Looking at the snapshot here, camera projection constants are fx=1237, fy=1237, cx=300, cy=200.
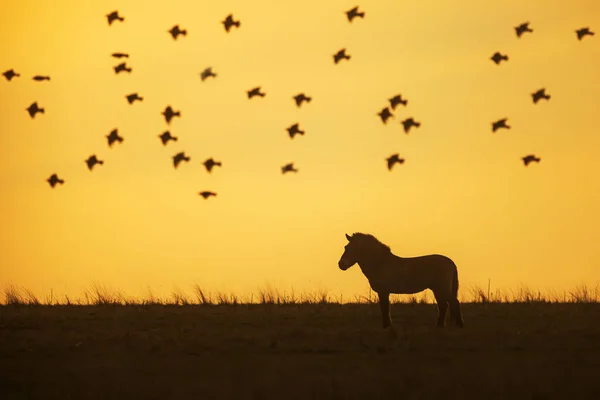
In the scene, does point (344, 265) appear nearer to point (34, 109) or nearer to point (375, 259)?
point (375, 259)

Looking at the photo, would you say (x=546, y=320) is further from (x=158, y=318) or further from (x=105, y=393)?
(x=105, y=393)

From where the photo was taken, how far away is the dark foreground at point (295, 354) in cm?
1798

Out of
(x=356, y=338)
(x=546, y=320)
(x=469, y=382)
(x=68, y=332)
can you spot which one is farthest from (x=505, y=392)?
(x=68, y=332)

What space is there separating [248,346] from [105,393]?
402cm

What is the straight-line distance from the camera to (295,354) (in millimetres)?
20953

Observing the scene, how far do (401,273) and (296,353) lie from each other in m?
3.88

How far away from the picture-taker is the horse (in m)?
23.9

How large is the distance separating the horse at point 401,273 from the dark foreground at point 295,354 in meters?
0.58

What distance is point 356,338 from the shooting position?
22.1 meters

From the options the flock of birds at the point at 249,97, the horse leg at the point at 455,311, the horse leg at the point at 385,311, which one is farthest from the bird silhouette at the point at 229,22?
the horse leg at the point at 455,311

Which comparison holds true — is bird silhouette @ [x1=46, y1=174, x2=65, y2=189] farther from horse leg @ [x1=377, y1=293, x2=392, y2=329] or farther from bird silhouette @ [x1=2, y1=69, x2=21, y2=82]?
horse leg @ [x1=377, y1=293, x2=392, y2=329]

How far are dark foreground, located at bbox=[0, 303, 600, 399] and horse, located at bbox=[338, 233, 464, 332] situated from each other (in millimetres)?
577

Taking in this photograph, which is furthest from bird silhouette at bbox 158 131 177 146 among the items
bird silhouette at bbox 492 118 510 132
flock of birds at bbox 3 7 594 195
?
bird silhouette at bbox 492 118 510 132

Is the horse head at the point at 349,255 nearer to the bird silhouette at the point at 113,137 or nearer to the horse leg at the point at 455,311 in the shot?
the horse leg at the point at 455,311
